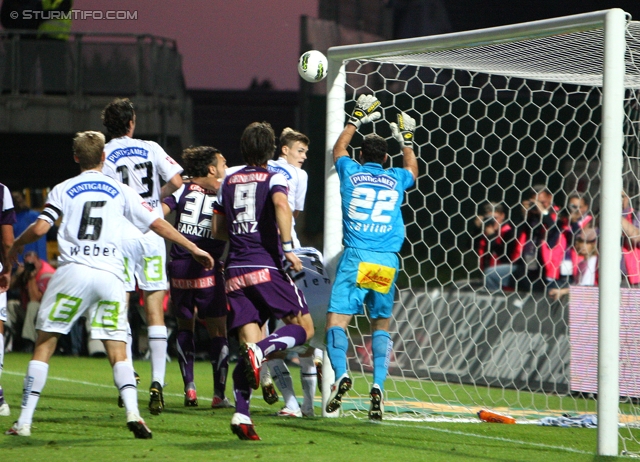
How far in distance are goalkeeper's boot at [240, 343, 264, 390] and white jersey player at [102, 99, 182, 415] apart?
189cm

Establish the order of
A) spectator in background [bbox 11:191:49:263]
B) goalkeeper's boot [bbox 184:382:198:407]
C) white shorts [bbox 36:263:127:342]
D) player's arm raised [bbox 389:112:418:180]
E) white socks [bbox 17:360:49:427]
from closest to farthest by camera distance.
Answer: white shorts [bbox 36:263:127:342] → white socks [bbox 17:360:49:427] → player's arm raised [bbox 389:112:418:180] → goalkeeper's boot [bbox 184:382:198:407] → spectator in background [bbox 11:191:49:263]

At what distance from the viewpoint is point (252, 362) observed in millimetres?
5273

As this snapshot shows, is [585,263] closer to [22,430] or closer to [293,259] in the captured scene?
[293,259]

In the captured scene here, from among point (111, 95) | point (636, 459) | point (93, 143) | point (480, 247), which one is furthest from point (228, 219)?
point (111, 95)

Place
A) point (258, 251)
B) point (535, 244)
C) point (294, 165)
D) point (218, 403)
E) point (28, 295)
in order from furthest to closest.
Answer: point (28, 295), point (535, 244), point (294, 165), point (218, 403), point (258, 251)

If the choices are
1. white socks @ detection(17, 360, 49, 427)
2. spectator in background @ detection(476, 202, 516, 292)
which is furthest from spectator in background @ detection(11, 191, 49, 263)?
white socks @ detection(17, 360, 49, 427)

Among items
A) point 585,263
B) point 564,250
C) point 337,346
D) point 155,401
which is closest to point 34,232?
point 155,401

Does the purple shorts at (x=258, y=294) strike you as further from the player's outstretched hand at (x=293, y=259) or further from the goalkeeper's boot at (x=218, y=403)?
the goalkeeper's boot at (x=218, y=403)

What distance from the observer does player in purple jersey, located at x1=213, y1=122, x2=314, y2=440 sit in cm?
573

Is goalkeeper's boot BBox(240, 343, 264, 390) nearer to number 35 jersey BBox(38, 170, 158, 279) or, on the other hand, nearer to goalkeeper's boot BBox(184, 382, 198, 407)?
number 35 jersey BBox(38, 170, 158, 279)

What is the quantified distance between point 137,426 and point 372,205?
8.15 ft

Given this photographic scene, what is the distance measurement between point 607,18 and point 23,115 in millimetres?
13156

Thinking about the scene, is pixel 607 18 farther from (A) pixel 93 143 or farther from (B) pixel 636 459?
(A) pixel 93 143

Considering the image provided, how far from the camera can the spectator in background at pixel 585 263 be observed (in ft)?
34.4
